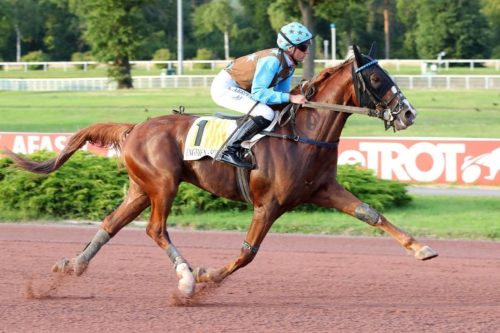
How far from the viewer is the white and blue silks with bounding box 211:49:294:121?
24.1 feet

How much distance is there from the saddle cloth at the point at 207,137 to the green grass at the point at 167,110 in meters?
15.1

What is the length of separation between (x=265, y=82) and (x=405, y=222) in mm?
5414

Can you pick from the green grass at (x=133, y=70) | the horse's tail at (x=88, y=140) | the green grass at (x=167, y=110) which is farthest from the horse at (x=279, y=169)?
the green grass at (x=133, y=70)

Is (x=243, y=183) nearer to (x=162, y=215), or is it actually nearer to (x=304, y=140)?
(x=304, y=140)

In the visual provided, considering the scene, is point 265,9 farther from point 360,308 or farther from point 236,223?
point 360,308

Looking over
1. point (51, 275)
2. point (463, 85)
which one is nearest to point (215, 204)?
point (51, 275)

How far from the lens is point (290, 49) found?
7383 millimetres

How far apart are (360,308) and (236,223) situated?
206 inches

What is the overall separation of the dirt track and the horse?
0.40m

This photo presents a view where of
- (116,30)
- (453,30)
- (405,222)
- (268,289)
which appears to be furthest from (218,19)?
(268,289)

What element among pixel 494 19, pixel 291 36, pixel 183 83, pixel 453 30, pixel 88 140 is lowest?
pixel 88 140

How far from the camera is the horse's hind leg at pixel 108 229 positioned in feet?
25.6

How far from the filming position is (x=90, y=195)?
13125 millimetres

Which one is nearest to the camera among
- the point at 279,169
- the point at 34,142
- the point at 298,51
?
the point at 279,169
